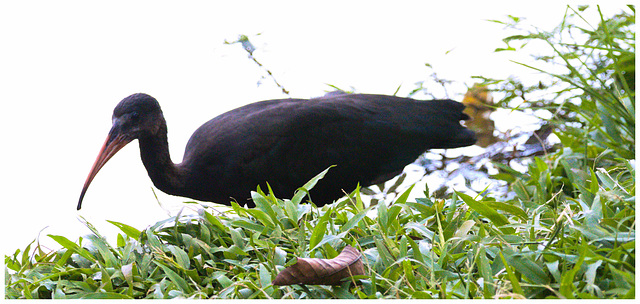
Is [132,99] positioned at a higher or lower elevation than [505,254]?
higher

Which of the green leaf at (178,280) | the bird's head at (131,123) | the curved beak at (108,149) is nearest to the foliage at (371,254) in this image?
the green leaf at (178,280)

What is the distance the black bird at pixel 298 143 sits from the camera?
3141 millimetres

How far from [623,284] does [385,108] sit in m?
2.36

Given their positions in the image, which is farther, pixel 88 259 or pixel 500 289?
pixel 88 259

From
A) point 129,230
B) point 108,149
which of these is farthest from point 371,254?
point 108,149

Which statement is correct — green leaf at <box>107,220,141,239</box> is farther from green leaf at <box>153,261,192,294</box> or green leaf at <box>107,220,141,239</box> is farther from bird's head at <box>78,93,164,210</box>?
bird's head at <box>78,93,164,210</box>

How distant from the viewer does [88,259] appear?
1.54 metres

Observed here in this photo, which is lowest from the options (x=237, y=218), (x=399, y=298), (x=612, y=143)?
(x=399, y=298)

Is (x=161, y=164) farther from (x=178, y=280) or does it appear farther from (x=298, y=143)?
(x=178, y=280)

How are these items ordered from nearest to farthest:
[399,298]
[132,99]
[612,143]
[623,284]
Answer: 1. [623,284]
2. [399,298]
3. [612,143]
4. [132,99]

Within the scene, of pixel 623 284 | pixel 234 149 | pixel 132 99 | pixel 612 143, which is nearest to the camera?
pixel 623 284

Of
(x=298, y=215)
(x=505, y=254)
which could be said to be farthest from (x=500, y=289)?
(x=298, y=215)

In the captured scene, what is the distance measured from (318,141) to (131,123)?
0.98m

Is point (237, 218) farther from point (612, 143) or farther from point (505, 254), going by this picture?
point (612, 143)
